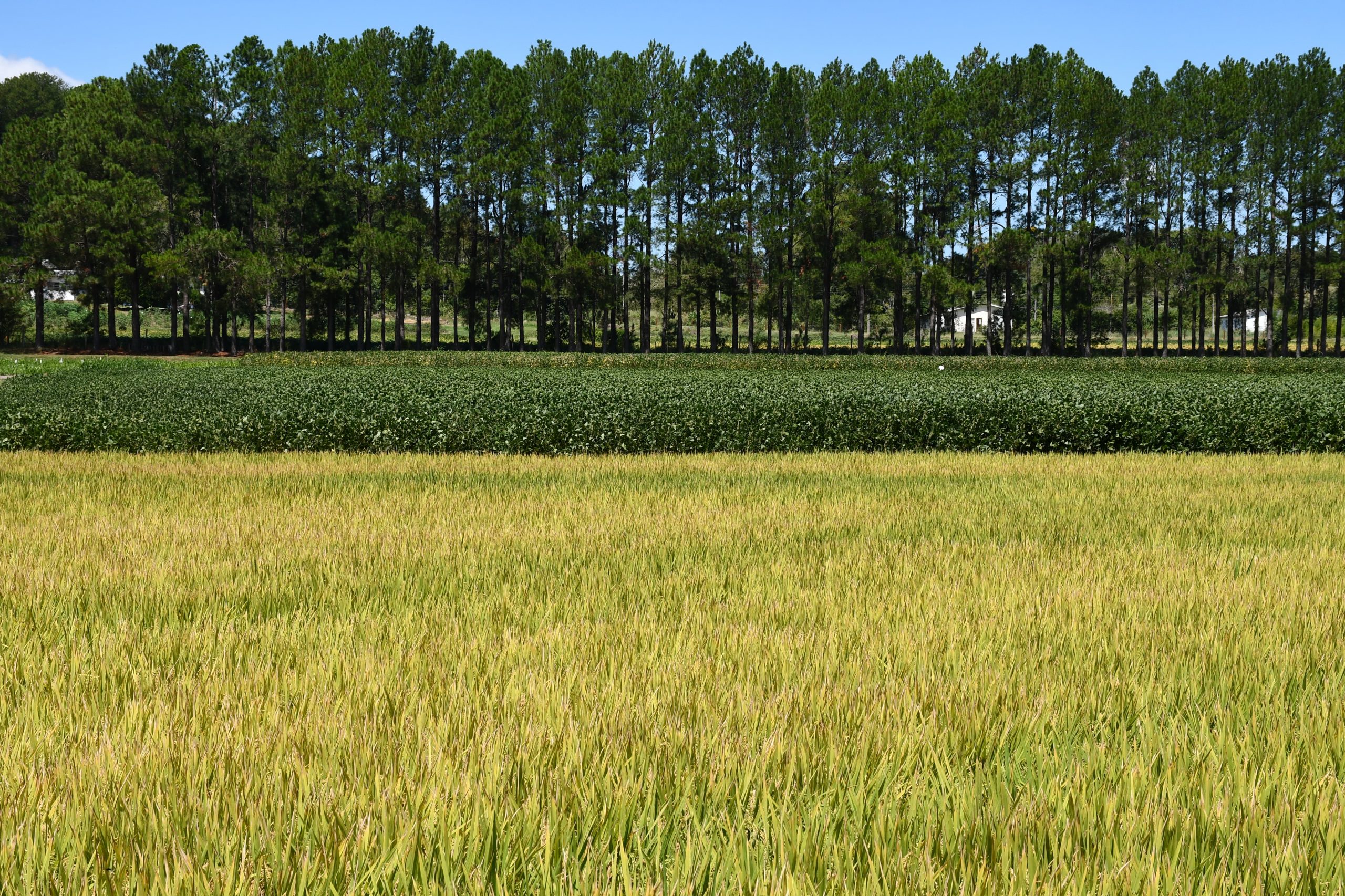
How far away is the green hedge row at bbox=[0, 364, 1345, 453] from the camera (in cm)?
1457

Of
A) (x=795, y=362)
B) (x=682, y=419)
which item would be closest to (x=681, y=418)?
(x=682, y=419)

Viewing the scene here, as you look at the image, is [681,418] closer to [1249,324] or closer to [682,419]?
[682,419]

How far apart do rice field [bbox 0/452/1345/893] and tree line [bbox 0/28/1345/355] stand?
4491cm

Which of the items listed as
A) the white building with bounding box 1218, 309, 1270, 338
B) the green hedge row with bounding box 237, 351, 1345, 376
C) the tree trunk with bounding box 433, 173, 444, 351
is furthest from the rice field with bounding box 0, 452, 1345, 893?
the white building with bounding box 1218, 309, 1270, 338

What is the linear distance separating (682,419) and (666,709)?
1221cm

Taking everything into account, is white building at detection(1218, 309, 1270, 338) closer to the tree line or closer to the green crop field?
the tree line

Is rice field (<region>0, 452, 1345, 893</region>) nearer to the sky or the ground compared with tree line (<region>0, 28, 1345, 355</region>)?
nearer to the ground

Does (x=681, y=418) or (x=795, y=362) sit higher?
(x=795, y=362)

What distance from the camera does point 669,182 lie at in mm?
51500

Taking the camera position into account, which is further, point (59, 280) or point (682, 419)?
point (59, 280)

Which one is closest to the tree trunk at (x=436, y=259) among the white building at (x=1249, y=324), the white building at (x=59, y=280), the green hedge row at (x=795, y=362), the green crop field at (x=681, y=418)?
the green hedge row at (x=795, y=362)

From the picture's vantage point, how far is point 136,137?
5300 centimetres

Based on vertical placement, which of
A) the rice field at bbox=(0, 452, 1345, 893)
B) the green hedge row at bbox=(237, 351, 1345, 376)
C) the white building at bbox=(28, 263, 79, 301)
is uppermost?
the white building at bbox=(28, 263, 79, 301)

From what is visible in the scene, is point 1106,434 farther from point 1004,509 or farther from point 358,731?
point 358,731
